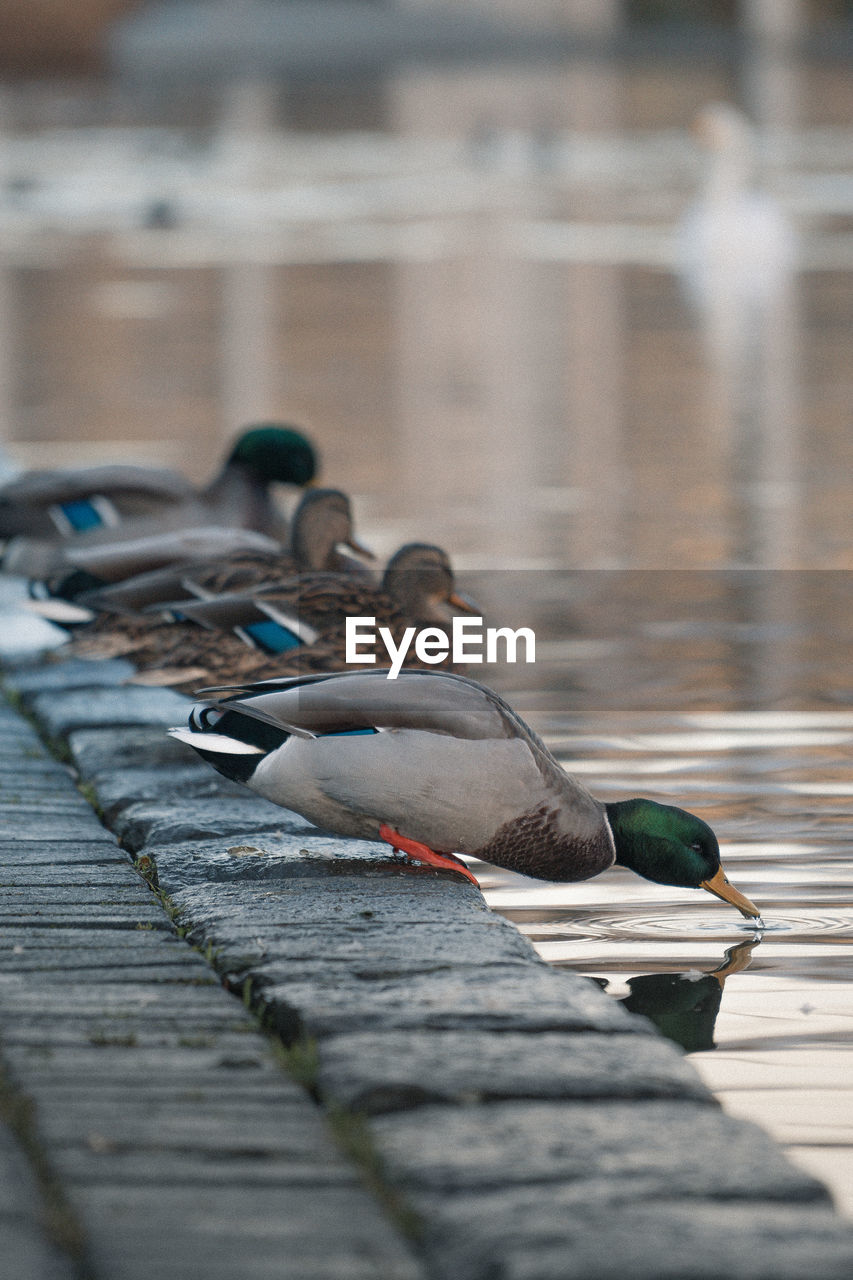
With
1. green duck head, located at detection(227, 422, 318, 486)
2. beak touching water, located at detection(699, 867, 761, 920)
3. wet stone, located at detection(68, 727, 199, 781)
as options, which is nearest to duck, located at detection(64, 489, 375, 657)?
wet stone, located at detection(68, 727, 199, 781)

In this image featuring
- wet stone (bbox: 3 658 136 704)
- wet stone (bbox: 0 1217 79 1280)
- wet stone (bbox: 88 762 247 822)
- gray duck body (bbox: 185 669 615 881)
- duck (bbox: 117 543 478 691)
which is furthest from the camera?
wet stone (bbox: 3 658 136 704)

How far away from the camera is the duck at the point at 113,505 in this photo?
6.64 meters

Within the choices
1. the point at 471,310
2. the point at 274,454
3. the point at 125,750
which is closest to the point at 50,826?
the point at 125,750

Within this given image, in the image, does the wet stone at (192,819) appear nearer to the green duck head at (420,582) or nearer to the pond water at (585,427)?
the pond water at (585,427)

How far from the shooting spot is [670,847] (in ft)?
13.9

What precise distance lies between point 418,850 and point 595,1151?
1.38m

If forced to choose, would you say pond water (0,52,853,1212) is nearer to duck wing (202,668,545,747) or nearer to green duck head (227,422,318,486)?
duck wing (202,668,545,747)

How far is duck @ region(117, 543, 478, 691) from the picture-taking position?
5.22 meters

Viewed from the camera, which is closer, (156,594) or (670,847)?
(670,847)

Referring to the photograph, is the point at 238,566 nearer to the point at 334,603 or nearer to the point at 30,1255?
the point at 334,603

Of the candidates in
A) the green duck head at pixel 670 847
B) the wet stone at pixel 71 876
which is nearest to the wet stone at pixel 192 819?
the wet stone at pixel 71 876

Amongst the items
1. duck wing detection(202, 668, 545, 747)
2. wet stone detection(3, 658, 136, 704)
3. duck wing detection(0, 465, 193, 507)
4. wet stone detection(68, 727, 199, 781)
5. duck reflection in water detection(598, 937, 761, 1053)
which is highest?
duck wing detection(0, 465, 193, 507)

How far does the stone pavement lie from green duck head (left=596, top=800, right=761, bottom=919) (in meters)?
0.28

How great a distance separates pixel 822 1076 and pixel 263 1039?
2.52ft
